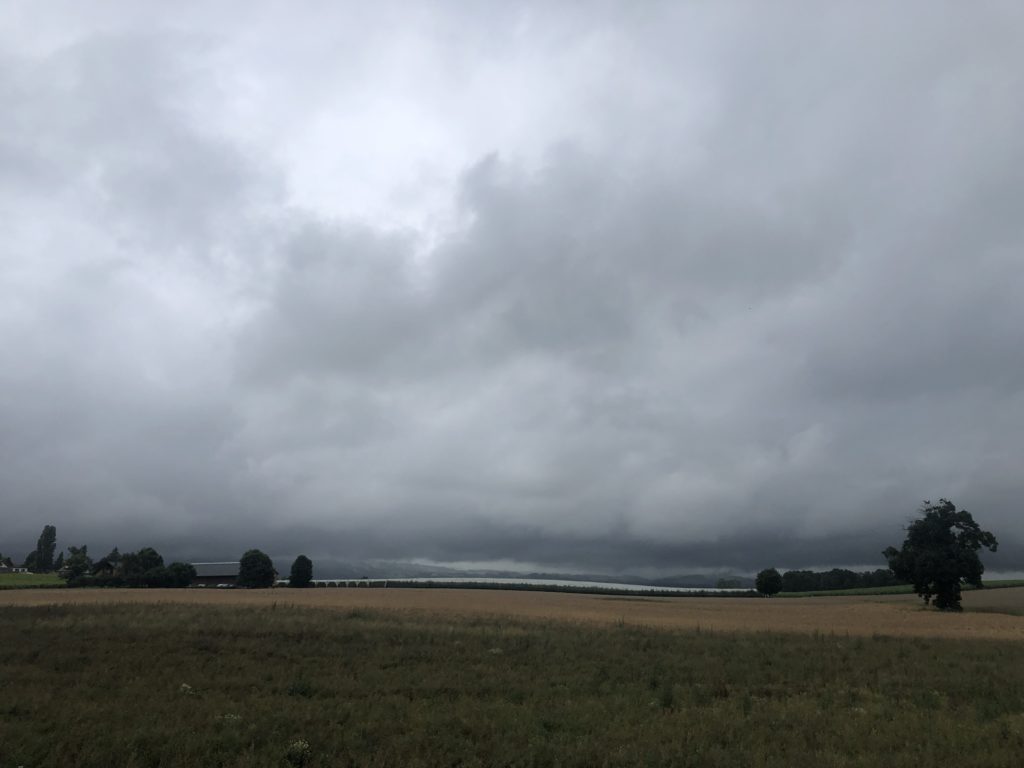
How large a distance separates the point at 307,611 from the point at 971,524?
2184 inches

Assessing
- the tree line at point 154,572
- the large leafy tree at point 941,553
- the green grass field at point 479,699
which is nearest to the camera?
the green grass field at point 479,699

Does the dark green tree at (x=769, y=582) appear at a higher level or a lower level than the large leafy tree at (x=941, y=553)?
lower

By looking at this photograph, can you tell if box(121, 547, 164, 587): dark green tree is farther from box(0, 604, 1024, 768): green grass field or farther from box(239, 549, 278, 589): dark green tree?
box(0, 604, 1024, 768): green grass field

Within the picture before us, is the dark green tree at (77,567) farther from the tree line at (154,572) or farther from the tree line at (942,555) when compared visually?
the tree line at (942,555)

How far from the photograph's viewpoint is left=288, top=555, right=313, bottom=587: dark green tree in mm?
142000

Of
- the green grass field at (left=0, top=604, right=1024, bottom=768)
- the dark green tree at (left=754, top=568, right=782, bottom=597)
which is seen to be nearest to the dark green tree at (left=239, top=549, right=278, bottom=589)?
the dark green tree at (left=754, top=568, right=782, bottom=597)

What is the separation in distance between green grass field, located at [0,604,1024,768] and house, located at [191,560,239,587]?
127 m

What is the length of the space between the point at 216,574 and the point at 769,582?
117 m

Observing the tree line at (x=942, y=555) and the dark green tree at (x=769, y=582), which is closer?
the tree line at (x=942, y=555)

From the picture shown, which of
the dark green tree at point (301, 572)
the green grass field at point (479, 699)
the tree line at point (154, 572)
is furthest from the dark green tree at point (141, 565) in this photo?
the green grass field at point (479, 699)

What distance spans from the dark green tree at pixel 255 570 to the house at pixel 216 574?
1401cm

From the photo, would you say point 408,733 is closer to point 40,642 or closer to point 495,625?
point 40,642

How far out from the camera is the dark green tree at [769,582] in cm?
13550

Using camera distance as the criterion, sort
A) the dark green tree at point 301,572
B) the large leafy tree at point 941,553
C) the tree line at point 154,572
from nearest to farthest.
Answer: the large leafy tree at point 941,553
the tree line at point 154,572
the dark green tree at point 301,572
